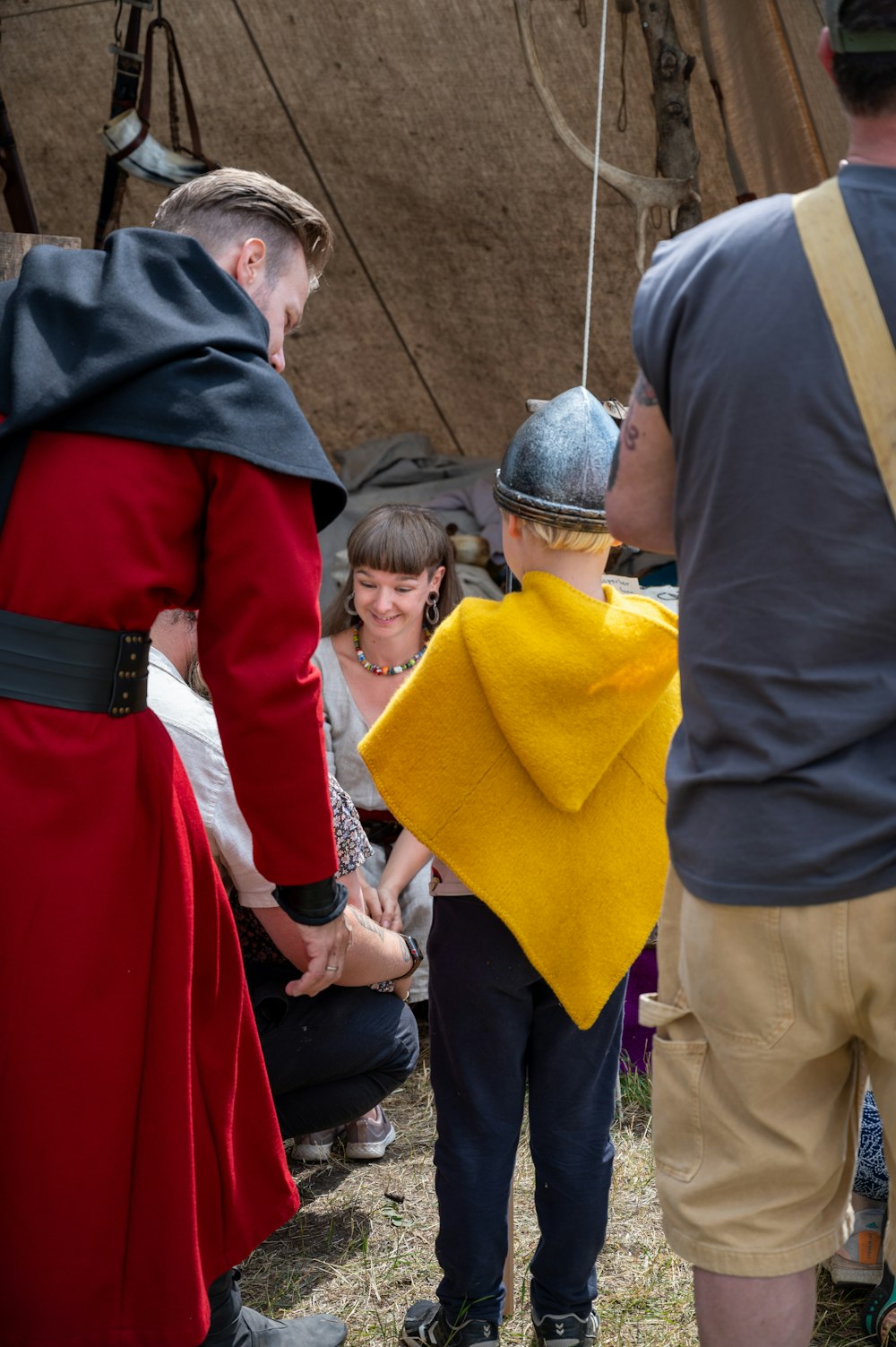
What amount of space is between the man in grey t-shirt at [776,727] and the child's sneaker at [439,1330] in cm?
71

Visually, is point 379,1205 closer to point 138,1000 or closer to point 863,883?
point 138,1000

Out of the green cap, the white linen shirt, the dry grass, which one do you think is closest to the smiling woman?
the dry grass

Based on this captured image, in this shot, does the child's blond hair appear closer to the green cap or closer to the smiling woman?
the green cap

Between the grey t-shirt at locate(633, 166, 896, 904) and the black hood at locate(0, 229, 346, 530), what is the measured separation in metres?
0.51

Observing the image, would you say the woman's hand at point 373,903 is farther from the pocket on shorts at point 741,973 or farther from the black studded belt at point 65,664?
the pocket on shorts at point 741,973

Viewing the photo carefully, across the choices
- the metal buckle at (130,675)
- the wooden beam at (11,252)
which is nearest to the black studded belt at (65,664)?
the metal buckle at (130,675)

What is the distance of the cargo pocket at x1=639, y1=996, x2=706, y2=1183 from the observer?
1.29m

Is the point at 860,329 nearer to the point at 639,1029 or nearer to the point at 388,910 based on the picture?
the point at 388,910

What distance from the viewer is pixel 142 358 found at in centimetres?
144

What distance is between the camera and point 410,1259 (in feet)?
7.29

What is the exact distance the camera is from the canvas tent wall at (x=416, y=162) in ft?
15.4

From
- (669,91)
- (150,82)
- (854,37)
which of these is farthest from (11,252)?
(150,82)

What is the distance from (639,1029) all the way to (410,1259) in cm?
84

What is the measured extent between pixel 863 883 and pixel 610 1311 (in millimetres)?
1230
